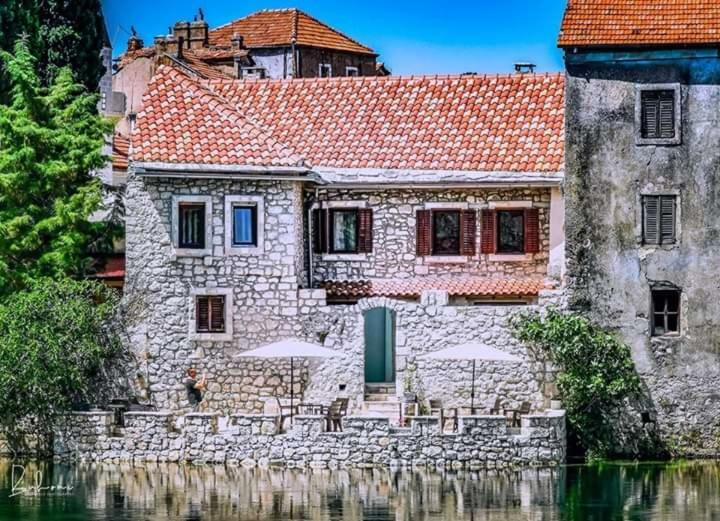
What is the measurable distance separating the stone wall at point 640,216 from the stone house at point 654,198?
0.08 ft

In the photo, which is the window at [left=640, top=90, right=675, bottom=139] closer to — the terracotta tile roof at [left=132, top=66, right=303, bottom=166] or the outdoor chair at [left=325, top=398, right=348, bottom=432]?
the terracotta tile roof at [left=132, top=66, right=303, bottom=166]

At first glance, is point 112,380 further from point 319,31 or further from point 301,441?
point 319,31

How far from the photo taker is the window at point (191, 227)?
58.9 meters

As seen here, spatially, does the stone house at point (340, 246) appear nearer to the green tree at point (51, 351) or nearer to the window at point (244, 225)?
the window at point (244, 225)

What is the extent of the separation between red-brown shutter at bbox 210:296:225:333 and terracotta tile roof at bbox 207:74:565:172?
4619 mm

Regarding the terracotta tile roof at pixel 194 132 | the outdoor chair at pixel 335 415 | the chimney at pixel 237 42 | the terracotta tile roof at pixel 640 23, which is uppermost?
the chimney at pixel 237 42

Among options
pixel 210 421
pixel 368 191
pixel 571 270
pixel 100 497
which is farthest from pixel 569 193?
pixel 100 497

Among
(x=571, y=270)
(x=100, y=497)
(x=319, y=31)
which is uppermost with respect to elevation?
(x=319, y=31)

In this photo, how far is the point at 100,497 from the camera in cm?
4969

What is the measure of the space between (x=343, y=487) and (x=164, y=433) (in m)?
5.98

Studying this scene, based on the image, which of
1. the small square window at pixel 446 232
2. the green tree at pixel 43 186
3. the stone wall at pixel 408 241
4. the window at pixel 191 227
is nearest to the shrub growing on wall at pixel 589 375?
the stone wall at pixel 408 241

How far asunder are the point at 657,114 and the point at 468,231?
6.28m

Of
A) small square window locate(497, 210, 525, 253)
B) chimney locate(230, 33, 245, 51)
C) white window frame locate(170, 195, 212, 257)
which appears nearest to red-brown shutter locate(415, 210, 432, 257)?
small square window locate(497, 210, 525, 253)

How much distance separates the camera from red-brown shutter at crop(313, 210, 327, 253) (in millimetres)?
60625
